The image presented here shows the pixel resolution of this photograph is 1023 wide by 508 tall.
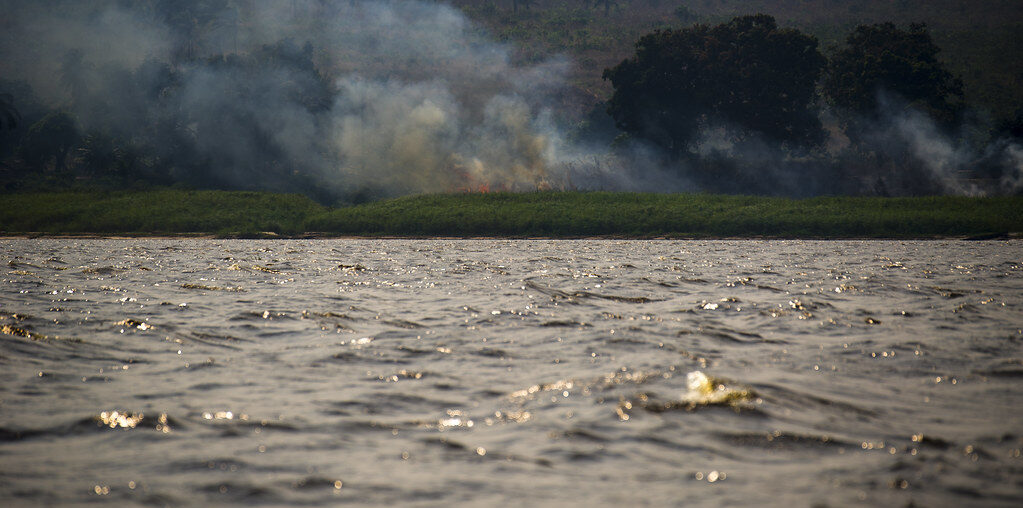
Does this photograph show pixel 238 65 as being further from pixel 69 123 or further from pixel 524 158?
pixel 524 158

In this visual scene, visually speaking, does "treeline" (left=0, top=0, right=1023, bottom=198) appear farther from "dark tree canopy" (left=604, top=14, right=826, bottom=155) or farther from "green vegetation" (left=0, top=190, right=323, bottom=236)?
"green vegetation" (left=0, top=190, right=323, bottom=236)

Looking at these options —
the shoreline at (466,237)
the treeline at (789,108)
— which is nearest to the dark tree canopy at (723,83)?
the treeline at (789,108)

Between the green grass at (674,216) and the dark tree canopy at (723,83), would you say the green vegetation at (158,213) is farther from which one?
the dark tree canopy at (723,83)

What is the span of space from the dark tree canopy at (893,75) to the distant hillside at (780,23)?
26.7 metres

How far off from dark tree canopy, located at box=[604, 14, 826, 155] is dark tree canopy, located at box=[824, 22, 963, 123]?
385cm

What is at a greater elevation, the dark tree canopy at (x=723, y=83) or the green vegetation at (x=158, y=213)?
the dark tree canopy at (x=723, y=83)

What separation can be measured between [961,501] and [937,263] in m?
23.0

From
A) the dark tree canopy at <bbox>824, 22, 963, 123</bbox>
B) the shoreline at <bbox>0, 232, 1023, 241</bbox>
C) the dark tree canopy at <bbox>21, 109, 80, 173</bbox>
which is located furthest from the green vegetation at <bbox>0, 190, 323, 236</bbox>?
the dark tree canopy at <bbox>824, 22, 963, 123</bbox>

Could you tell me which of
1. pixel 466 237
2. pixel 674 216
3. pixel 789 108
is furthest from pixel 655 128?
pixel 466 237

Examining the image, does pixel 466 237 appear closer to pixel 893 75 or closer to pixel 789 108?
pixel 789 108

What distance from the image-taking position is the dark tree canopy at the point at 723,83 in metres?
66.1

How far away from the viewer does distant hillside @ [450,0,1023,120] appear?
104000mm

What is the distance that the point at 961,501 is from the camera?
15.5ft

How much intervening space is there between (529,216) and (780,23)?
342 feet
